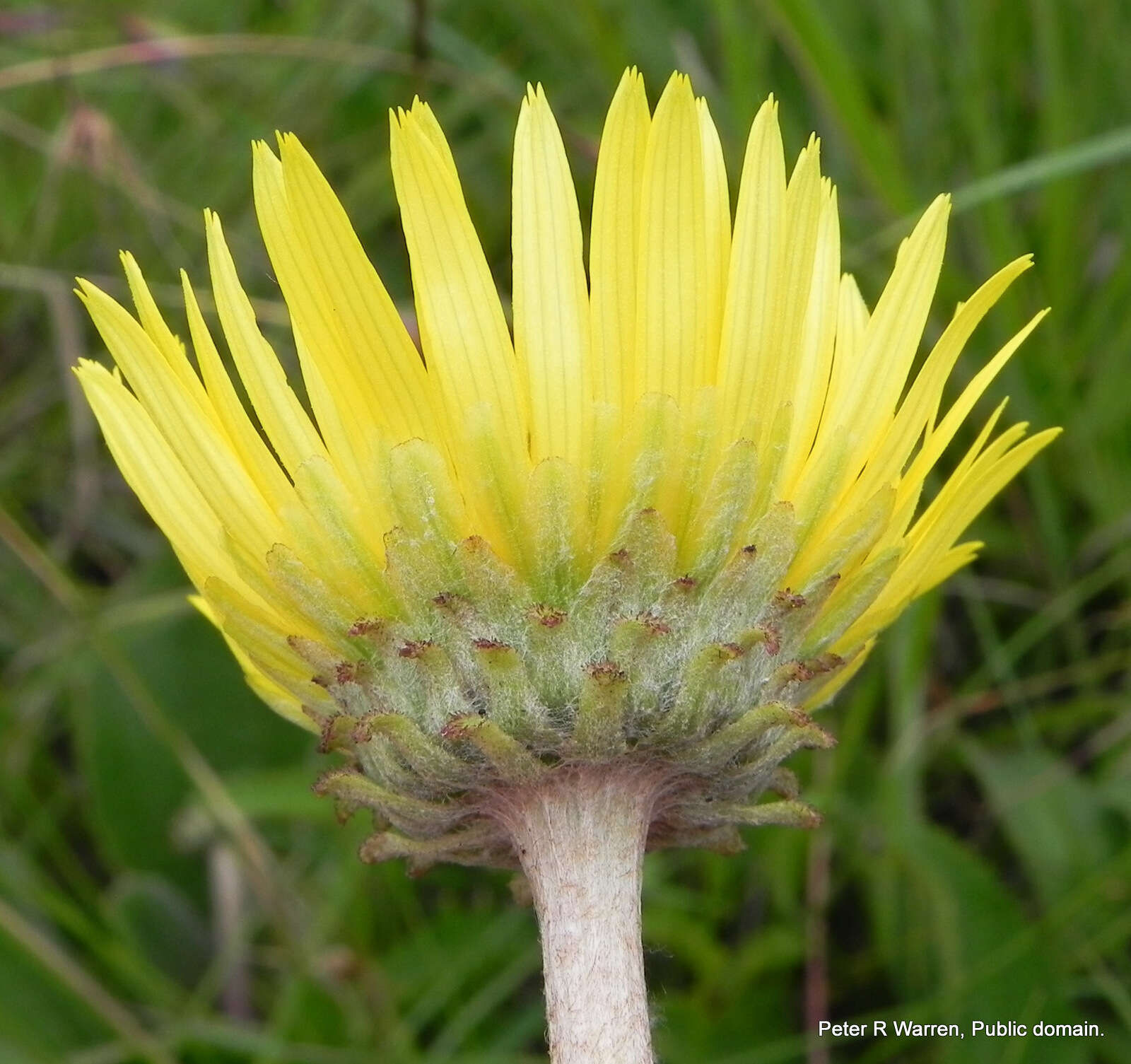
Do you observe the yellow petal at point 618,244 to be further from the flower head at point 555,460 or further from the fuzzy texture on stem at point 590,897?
the fuzzy texture on stem at point 590,897

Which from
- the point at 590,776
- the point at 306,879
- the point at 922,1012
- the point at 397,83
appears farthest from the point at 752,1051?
the point at 397,83

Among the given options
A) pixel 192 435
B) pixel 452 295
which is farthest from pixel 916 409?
pixel 192 435

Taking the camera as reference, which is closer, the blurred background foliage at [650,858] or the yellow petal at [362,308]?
the yellow petal at [362,308]

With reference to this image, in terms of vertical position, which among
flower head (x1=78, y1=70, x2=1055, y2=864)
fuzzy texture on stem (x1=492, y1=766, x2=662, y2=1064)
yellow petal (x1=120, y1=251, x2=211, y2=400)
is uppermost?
yellow petal (x1=120, y1=251, x2=211, y2=400)

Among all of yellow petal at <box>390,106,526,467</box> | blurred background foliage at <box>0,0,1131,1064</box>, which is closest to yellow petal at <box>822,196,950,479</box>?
yellow petal at <box>390,106,526,467</box>

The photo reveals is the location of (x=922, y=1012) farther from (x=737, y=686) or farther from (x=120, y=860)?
(x=120, y=860)

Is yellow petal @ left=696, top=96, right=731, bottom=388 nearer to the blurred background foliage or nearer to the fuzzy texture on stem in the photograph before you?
the fuzzy texture on stem

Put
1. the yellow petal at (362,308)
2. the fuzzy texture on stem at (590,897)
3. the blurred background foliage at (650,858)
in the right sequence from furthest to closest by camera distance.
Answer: the blurred background foliage at (650,858) < the yellow petal at (362,308) < the fuzzy texture on stem at (590,897)

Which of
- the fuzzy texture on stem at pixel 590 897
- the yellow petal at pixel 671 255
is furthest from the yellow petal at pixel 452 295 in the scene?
the fuzzy texture on stem at pixel 590 897
